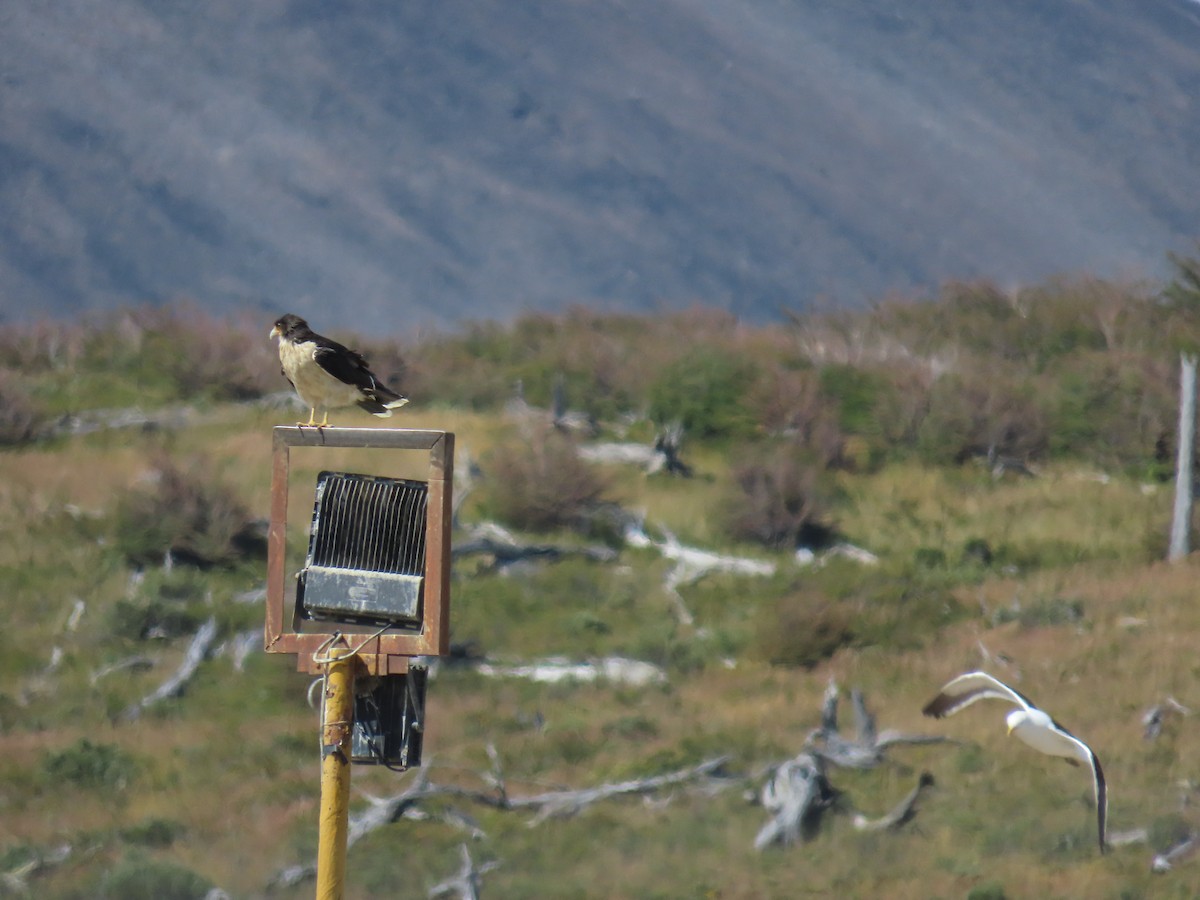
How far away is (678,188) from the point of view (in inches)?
4850

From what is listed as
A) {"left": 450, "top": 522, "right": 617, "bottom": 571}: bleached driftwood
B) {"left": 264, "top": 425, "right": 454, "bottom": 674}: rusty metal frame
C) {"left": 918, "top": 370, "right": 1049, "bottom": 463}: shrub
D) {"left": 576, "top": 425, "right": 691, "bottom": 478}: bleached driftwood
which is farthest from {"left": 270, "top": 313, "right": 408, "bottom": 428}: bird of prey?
{"left": 918, "top": 370, "right": 1049, "bottom": 463}: shrub

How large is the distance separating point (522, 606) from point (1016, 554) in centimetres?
733

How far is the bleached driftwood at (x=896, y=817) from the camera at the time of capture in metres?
14.4

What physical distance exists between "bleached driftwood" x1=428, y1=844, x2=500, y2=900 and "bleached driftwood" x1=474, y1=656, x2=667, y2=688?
5504 mm

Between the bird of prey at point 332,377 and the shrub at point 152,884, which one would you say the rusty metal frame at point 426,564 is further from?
the shrub at point 152,884

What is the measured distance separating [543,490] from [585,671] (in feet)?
17.6

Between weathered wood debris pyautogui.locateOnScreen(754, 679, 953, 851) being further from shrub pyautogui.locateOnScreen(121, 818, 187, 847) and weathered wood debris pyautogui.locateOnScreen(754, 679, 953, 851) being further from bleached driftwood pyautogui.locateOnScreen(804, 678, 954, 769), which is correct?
shrub pyautogui.locateOnScreen(121, 818, 187, 847)

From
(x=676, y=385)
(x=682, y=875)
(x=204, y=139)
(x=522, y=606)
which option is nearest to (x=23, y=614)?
(x=522, y=606)

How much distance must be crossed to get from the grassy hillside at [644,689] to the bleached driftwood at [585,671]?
0.78 feet

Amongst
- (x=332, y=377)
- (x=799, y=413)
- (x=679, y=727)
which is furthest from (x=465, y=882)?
(x=799, y=413)

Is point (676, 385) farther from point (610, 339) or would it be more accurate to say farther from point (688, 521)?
point (610, 339)

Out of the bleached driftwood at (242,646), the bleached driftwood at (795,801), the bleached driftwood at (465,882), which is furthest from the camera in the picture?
the bleached driftwood at (242,646)

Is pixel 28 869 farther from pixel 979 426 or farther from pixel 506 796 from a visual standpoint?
pixel 979 426

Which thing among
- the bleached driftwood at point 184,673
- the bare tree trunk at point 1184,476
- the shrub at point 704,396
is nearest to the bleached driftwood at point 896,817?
the bleached driftwood at point 184,673
